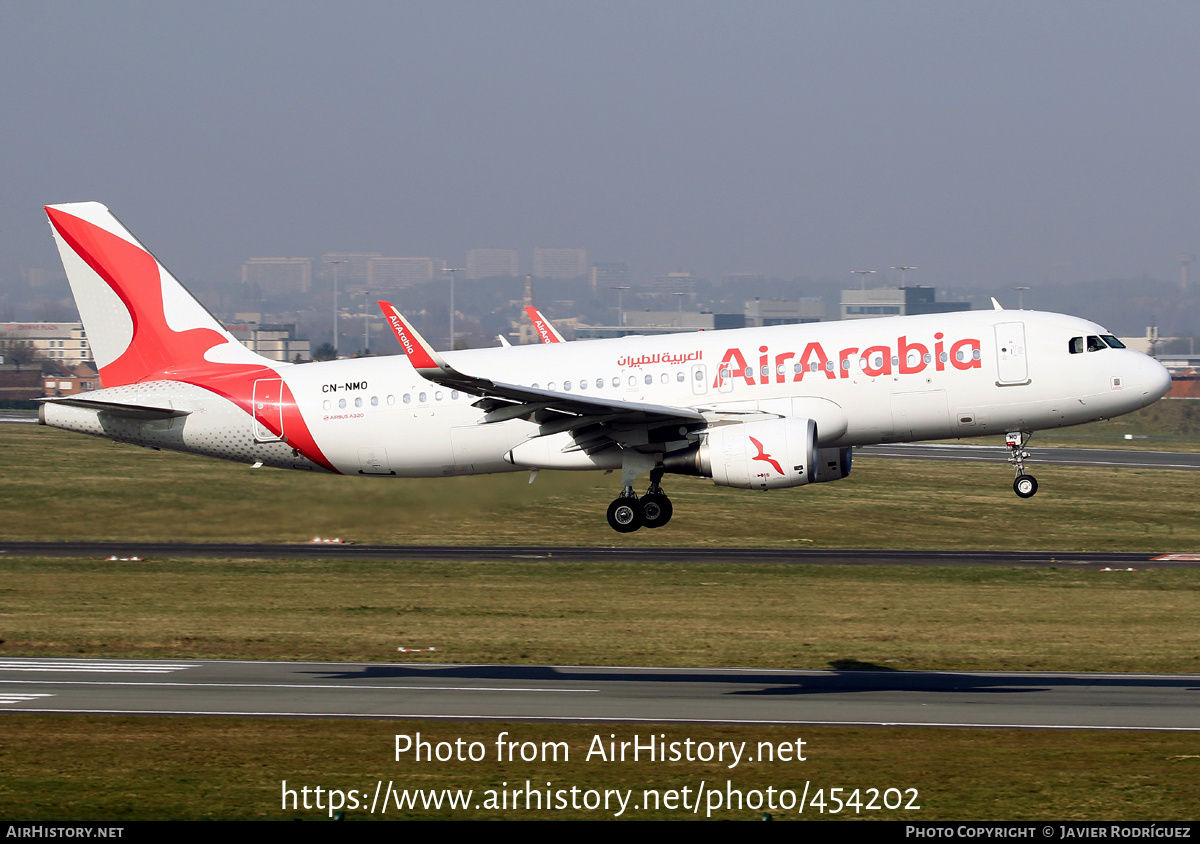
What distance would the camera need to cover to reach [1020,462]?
37.8m

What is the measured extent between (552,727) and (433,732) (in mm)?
2831

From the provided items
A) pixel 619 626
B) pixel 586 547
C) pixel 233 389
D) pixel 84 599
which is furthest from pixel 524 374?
pixel 586 547

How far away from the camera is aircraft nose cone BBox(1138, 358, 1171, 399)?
36.4 metres

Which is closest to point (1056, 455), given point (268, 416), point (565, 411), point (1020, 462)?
point (1020, 462)

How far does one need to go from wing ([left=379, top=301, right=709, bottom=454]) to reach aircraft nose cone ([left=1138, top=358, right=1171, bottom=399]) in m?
12.1

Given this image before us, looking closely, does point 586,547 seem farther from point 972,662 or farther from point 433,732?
point 433,732

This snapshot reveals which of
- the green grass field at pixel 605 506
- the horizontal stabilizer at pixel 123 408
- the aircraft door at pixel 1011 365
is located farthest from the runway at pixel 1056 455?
the horizontal stabilizer at pixel 123 408

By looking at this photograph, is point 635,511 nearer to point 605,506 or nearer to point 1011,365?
point 1011,365

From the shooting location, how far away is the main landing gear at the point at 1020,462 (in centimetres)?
3695

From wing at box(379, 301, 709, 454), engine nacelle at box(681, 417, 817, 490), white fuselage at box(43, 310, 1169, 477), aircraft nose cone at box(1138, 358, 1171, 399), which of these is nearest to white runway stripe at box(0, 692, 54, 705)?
white fuselage at box(43, 310, 1169, 477)

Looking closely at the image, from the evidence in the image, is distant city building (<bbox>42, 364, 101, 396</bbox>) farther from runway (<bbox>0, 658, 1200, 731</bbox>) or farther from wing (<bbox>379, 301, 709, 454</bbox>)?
wing (<bbox>379, 301, 709, 454</bbox>)

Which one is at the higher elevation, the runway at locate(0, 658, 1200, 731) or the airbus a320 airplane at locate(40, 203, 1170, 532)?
the airbus a320 airplane at locate(40, 203, 1170, 532)

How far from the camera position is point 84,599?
5106cm

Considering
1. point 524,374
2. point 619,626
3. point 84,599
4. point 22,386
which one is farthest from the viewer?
point 22,386
